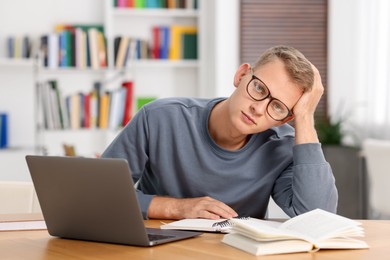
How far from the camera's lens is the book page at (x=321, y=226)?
173cm

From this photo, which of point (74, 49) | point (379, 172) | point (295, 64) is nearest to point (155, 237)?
point (295, 64)

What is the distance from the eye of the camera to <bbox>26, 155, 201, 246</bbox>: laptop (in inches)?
65.9

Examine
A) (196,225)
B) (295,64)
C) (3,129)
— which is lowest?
(3,129)

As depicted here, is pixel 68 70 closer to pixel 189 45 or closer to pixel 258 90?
pixel 189 45

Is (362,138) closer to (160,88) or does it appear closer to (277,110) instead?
(160,88)

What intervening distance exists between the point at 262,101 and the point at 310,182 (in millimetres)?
263

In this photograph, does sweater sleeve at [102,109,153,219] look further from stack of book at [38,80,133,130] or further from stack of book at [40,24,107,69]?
stack of book at [40,24,107,69]

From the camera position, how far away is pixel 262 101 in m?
2.07

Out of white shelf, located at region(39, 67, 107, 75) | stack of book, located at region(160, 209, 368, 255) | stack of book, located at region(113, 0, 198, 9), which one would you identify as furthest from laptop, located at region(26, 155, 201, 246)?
stack of book, located at region(113, 0, 198, 9)

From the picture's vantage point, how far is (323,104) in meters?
6.47

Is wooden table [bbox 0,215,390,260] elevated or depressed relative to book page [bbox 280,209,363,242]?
depressed

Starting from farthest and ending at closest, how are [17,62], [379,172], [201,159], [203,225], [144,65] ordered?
[144,65] < [17,62] < [379,172] < [201,159] < [203,225]

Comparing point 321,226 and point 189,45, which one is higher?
point 189,45

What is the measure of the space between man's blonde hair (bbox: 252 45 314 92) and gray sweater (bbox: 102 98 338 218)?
218mm
